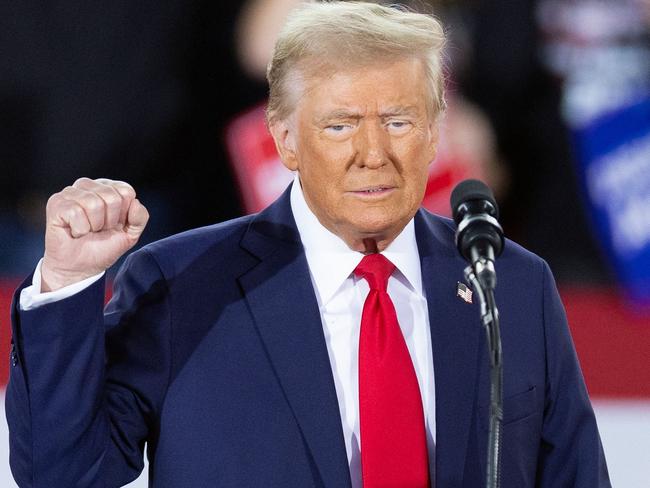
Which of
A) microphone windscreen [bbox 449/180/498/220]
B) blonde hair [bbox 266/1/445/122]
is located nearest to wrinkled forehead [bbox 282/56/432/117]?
blonde hair [bbox 266/1/445/122]

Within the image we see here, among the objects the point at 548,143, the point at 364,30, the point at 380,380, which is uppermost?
Answer: the point at 364,30

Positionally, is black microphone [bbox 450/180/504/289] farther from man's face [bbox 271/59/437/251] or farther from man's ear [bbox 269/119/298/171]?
man's ear [bbox 269/119/298/171]

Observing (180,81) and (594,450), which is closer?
(594,450)

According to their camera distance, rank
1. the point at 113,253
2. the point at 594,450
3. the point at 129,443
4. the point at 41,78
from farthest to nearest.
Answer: the point at 41,78
the point at 594,450
the point at 129,443
the point at 113,253

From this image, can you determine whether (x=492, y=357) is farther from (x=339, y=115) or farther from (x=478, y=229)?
(x=339, y=115)

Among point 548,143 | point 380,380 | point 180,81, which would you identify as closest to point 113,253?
point 380,380

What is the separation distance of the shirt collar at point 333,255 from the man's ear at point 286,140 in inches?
1.5

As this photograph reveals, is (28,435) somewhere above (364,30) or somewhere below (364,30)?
below

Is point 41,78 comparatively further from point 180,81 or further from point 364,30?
point 364,30

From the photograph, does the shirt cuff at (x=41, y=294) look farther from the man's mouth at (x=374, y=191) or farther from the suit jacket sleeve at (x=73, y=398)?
the man's mouth at (x=374, y=191)

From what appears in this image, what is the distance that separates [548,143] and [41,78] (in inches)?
43.7

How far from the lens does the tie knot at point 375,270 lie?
1.40 meters

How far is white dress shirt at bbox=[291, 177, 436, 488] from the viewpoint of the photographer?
1370 mm

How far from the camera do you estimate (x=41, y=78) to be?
257 cm
